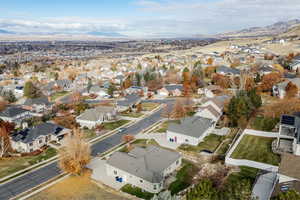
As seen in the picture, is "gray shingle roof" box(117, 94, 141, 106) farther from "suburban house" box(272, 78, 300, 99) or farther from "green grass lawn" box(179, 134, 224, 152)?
"suburban house" box(272, 78, 300, 99)

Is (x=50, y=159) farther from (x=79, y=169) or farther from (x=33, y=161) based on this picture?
(x=79, y=169)

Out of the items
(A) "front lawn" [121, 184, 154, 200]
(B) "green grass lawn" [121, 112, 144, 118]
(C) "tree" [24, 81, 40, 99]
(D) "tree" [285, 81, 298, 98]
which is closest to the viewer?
(A) "front lawn" [121, 184, 154, 200]

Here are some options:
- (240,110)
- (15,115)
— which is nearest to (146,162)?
(240,110)

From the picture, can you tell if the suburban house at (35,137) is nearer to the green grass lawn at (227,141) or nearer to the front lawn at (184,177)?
the front lawn at (184,177)

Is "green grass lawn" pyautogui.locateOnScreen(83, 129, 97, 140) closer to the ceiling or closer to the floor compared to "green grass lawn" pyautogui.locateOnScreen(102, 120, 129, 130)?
closer to the floor

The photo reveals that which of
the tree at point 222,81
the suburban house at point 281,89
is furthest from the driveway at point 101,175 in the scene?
the tree at point 222,81

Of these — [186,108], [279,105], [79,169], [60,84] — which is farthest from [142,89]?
[79,169]

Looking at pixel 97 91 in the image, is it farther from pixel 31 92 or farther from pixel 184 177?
pixel 184 177

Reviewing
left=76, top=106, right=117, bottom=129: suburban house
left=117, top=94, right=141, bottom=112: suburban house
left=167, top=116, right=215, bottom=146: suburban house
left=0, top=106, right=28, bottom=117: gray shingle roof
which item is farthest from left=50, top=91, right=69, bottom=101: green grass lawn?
left=167, top=116, right=215, bottom=146: suburban house
